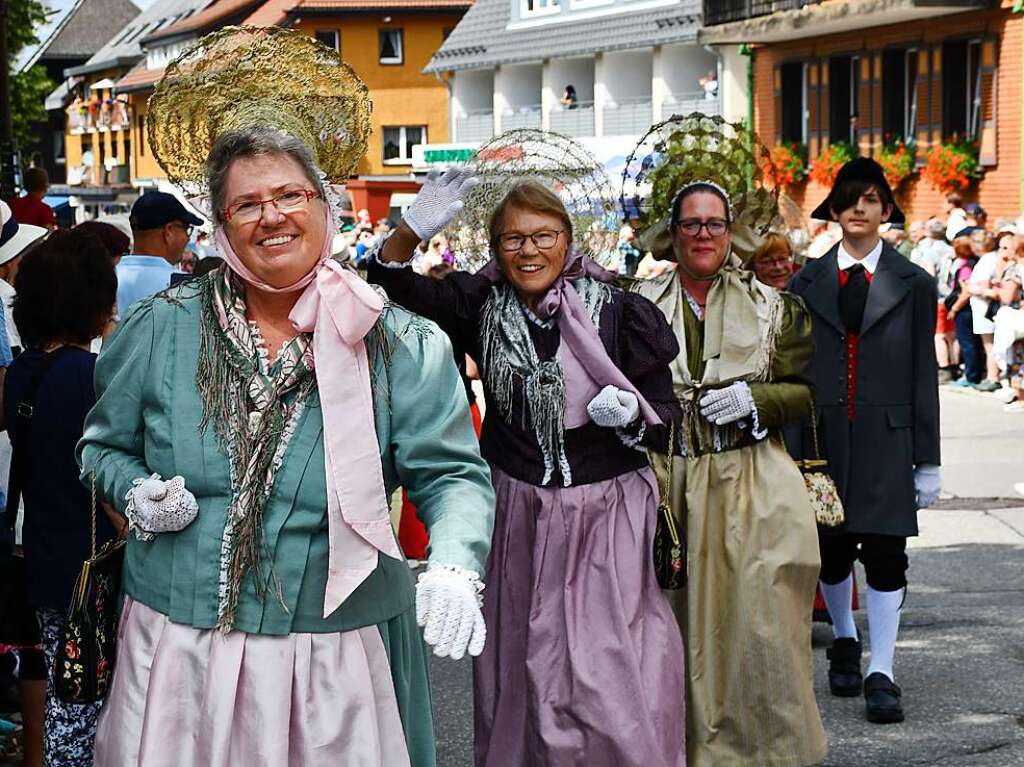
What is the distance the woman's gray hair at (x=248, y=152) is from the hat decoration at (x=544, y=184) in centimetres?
205

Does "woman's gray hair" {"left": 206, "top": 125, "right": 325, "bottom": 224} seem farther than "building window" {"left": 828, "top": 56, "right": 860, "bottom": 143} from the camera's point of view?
No

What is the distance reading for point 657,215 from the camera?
19.9ft

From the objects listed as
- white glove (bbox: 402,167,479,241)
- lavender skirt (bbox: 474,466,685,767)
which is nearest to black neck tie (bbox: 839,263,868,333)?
lavender skirt (bbox: 474,466,685,767)

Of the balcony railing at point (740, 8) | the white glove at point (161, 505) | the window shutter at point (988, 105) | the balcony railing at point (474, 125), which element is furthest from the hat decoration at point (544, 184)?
the balcony railing at point (474, 125)

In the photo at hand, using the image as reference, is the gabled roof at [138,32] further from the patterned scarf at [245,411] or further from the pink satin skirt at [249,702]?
the pink satin skirt at [249,702]

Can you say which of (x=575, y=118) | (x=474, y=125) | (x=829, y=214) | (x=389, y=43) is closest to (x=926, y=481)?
(x=829, y=214)

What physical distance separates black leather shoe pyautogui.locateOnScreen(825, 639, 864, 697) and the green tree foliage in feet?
61.6

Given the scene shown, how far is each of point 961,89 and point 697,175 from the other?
21638 millimetres

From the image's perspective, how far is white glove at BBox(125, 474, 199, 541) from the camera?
3338 mm

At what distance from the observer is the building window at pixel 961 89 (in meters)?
26.2

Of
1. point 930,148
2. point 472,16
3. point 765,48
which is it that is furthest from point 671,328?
point 472,16

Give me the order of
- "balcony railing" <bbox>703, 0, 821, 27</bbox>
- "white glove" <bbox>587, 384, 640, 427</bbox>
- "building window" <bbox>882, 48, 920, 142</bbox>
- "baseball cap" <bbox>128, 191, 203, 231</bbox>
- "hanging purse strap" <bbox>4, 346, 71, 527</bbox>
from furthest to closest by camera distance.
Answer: "balcony railing" <bbox>703, 0, 821, 27</bbox>, "building window" <bbox>882, 48, 920, 142</bbox>, "baseball cap" <bbox>128, 191, 203, 231</bbox>, "white glove" <bbox>587, 384, 640, 427</bbox>, "hanging purse strap" <bbox>4, 346, 71, 527</bbox>

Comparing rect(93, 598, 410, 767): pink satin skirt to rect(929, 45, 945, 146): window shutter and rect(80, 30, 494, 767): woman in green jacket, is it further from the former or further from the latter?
rect(929, 45, 945, 146): window shutter

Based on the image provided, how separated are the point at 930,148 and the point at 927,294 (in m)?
21.2
